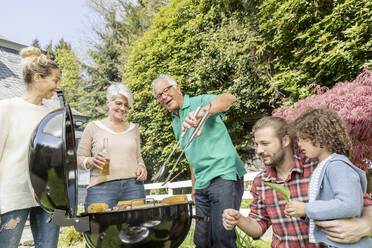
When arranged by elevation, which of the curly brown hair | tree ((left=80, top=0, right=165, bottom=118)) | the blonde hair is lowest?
the curly brown hair

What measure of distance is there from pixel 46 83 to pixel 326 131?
1467 mm

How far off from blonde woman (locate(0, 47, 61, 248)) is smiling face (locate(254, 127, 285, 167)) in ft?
3.84

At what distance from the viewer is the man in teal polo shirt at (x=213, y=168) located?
1.75 metres

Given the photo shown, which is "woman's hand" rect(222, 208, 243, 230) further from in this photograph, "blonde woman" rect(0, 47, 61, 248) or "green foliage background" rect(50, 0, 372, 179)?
"green foliage background" rect(50, 0, 372, 179)

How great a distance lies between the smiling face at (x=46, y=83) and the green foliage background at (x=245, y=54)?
15.7 feet

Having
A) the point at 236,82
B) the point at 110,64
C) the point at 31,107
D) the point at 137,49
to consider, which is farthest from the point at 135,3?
the point at 31,107

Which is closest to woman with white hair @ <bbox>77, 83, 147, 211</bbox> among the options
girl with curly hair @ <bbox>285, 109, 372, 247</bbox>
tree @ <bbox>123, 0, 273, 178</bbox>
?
girl with curly hair @ <bbox>285, 109, 372, 247</bbox>

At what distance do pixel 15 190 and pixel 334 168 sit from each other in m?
1.50

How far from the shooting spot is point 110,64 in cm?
1616

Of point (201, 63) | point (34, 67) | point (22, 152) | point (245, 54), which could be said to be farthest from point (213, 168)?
point (201, 63)

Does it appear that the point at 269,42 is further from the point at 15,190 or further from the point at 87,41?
the point at 87,41

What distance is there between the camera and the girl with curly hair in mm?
1085

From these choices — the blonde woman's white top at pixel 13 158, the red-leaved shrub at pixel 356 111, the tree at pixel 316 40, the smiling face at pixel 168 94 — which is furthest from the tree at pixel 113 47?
the blonde woman's white top at pixel 13 158

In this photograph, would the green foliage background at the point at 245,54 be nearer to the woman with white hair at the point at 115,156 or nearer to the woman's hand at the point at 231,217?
the woman with white hair at the point at 115,156
